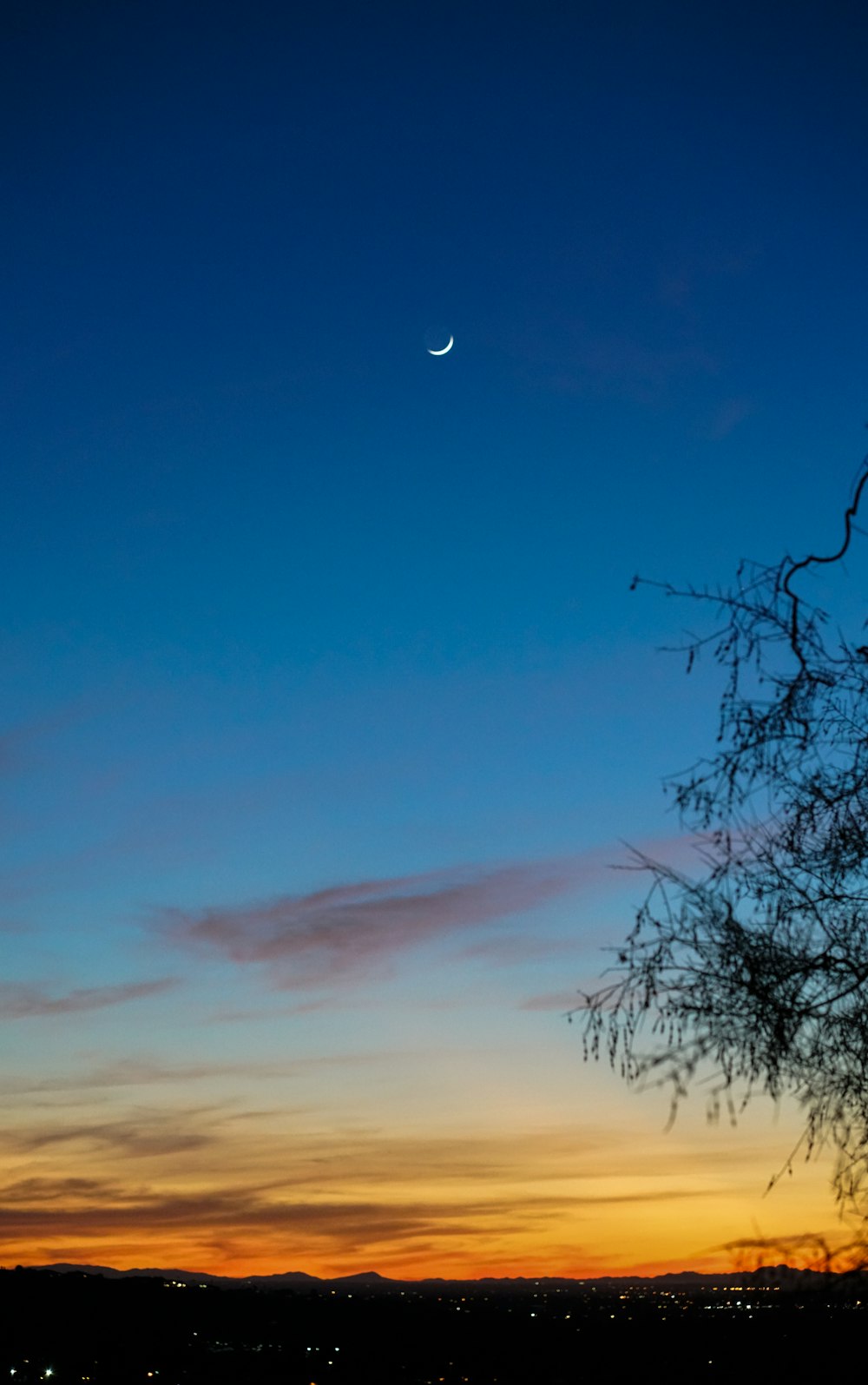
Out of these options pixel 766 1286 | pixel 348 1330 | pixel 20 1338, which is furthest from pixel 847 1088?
pixel 348 1330

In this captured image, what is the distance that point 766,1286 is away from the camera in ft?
18.2

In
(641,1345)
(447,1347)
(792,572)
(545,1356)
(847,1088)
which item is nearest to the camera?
(847,1088)

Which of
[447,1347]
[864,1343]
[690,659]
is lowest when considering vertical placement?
[447,1347]

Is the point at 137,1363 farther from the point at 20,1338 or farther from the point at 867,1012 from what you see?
the point at 867,1012

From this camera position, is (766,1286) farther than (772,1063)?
No

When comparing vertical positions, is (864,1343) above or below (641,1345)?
above

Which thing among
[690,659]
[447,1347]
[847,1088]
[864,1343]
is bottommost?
[447,1347]

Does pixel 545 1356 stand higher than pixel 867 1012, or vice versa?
pixel 867 1012

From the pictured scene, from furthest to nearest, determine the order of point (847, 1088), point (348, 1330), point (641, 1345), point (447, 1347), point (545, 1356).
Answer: point (348, 1330), point (447, 1347), point (545, 1356), point (641, 1345), point (847, 1088)

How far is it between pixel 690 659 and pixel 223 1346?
152 meters

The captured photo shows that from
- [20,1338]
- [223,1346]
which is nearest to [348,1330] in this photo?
[223,1346]

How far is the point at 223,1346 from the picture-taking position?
462 ft

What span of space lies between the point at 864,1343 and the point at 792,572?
141 inches

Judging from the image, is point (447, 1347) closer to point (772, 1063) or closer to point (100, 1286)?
point (100, 1286)
